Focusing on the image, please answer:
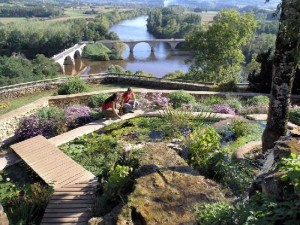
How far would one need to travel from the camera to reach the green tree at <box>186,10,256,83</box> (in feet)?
115

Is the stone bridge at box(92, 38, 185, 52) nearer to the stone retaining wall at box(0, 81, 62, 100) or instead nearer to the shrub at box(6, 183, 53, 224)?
the stone retaining wall at box(0, 81, 62, 100)

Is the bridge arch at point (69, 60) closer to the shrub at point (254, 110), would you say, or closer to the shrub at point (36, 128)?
the shrub at point (254, 110)

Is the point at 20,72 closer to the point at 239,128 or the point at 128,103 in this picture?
the point at 128,103

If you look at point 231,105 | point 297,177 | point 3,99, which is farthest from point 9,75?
point 297,177

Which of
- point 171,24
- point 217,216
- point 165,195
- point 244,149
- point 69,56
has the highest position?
point 217,216

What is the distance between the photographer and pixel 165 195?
462 centimetres

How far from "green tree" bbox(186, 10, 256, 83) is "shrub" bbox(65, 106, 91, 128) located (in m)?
25.7

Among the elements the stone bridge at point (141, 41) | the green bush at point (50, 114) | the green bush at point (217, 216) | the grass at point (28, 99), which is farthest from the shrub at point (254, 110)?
the stone bridge at point (141, 41)

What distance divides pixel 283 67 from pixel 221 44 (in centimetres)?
3053

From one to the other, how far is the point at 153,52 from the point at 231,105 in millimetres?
76961

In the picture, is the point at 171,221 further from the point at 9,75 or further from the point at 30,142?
→ the point at 9,75

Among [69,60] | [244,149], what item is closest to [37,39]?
[69,60]

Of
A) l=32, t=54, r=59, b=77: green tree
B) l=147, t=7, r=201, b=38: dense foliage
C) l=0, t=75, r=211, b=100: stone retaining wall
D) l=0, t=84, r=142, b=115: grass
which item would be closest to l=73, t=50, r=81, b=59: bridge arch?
l=32, t=54, r=59, b=77: green tree

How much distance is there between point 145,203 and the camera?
4.46 m
